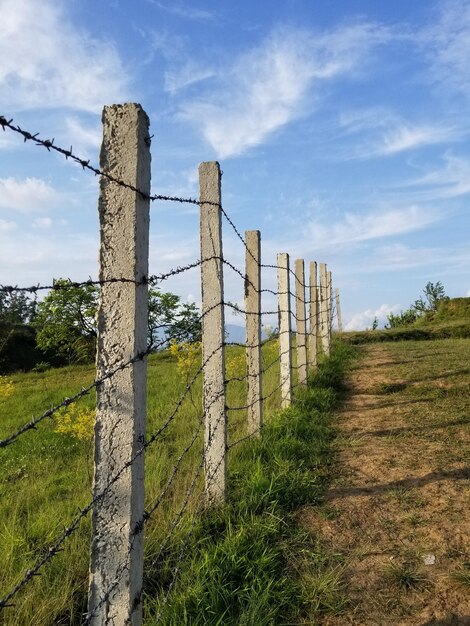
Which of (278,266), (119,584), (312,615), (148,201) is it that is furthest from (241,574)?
(278,266)

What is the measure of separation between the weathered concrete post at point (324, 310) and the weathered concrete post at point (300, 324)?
404 cm

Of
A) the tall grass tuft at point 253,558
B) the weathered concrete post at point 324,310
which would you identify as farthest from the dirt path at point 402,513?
the weathered concrete post at point 324,310

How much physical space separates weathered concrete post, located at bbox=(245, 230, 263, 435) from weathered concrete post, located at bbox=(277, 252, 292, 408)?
54.6 inches

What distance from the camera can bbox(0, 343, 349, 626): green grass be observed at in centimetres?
281

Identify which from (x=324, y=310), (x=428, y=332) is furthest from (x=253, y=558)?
(x=428, y=332)

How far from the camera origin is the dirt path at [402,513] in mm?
2893

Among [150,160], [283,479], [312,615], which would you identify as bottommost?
[312,615]

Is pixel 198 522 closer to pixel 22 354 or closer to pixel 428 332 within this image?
pixel 428 332

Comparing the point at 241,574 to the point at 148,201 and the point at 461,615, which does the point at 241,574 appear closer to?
the point at 461,615

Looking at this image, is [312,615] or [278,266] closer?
[312,615]

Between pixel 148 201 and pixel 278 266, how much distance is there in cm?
522

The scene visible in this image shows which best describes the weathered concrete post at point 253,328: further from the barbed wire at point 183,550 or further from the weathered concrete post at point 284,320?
the barbed wire at point 183,550

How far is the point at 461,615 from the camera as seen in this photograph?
2738 mm

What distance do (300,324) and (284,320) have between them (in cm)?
158
